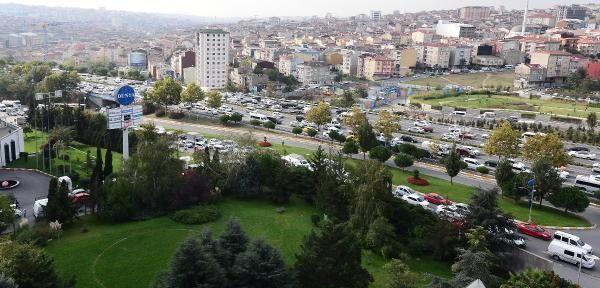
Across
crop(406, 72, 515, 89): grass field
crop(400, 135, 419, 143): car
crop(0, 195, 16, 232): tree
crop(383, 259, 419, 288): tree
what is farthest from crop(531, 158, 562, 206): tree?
crop(406, 72, 515, 89): grass field

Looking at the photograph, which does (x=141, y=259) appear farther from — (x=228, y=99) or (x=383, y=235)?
(x=228, y=99)

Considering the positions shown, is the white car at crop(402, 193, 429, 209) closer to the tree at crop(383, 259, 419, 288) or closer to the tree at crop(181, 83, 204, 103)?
the tree at crop(383, 259, 419, 288)

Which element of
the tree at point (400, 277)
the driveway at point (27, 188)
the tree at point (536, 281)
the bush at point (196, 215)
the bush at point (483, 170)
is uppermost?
the tree at point (536, 281)

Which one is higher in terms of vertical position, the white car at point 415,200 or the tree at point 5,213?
the tree at point 5,213

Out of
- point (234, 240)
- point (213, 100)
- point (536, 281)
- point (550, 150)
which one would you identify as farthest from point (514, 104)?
point (234, 240)

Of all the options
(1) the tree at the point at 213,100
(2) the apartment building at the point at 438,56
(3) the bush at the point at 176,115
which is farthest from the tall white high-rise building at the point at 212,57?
(2) the apartment building at the point at 438,56

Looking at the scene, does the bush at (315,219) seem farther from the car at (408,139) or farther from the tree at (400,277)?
the car at (408,139)

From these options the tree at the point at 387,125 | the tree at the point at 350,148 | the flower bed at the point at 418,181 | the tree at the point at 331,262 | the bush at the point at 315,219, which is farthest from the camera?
the tree at the point at 387,125

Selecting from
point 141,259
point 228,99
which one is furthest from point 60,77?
point 141,259
